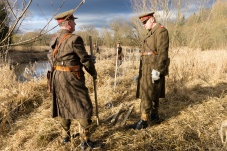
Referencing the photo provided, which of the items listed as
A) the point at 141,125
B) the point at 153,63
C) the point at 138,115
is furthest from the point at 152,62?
the point at 138,115

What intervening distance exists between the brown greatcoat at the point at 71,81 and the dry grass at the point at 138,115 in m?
0.52

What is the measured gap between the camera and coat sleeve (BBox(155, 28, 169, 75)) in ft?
9.80

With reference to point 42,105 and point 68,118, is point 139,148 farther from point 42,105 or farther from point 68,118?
point 42,105

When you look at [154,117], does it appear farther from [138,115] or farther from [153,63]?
[153,63]

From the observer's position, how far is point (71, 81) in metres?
2.58

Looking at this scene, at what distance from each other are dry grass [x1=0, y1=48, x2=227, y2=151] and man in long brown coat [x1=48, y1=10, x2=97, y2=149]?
0.52m

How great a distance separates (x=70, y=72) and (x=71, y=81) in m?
0.12

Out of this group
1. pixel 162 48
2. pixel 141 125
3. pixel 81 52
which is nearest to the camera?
pixel 81 52

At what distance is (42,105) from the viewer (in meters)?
4.83

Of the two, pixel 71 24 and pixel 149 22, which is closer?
pixel 71 24

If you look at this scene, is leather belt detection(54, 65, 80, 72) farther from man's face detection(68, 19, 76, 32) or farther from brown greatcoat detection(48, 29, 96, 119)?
man's face detection(68, 19, 76, 32)

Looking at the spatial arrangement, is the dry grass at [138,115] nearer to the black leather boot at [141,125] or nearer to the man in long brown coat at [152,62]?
the black leather boot at [141,125]

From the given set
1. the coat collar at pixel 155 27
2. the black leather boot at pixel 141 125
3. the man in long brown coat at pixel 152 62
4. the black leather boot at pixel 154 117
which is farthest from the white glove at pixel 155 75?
the black leather boot at pixel 154 117

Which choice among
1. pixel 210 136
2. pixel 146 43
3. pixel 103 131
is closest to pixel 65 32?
pixel 146 43
